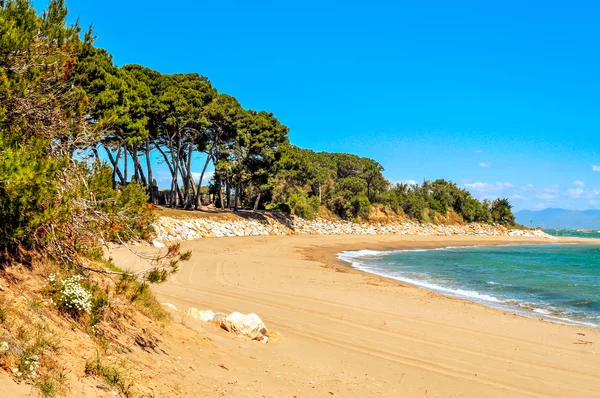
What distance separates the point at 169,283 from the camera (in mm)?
12148

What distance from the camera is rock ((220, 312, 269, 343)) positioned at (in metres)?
7.07

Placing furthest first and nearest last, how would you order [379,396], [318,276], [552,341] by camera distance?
[318,276]
[552,341]
[379,396]

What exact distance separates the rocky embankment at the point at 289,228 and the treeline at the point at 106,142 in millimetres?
3073

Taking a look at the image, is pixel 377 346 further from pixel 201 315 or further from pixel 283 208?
pixel 283 208

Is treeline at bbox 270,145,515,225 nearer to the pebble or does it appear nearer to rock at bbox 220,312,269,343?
the pebble

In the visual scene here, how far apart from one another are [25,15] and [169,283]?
26.3 ft

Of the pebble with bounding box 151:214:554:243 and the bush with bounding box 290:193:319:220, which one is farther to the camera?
the bush with bounding box 290:193:319:220

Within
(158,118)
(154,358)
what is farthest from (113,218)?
(158,118)

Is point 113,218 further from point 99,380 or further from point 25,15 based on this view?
point 25,15

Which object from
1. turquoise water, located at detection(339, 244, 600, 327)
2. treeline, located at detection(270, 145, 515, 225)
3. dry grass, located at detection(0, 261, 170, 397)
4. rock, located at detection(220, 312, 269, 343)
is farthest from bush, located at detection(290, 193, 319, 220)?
dry grass, located at detection(0, 261, 170, 397)

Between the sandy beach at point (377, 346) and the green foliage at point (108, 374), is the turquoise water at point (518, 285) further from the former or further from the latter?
the green foliage at point (108, 374)

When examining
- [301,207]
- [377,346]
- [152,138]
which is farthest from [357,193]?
[377,346]

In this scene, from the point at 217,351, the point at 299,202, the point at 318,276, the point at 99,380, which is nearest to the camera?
the point at 99,380

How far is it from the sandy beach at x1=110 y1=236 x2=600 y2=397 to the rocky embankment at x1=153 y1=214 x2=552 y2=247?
237 inches
